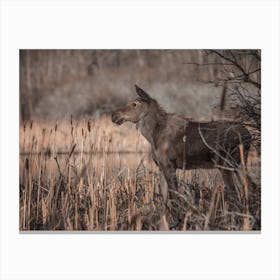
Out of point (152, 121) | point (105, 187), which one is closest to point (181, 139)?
point (152, 121)

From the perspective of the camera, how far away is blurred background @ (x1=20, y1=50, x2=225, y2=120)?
6.29 m

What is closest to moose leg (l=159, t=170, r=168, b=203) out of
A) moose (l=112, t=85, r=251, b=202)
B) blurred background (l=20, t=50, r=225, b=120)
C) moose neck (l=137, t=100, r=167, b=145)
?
moose (l=112, t=85, r=251, b=202)

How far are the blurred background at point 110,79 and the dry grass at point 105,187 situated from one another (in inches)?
7.1

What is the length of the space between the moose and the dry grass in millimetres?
78

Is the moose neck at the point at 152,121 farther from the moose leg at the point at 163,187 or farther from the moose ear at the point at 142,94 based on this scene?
the moose leg at the point at 163,187

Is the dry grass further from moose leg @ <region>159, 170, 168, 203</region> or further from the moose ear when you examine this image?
the moose ear

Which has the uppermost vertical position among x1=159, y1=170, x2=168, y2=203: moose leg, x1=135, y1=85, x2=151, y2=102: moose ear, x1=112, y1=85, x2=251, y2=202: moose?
x1=135, y1=85, x2=151, y2=102: moose ear

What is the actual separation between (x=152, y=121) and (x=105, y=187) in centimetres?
76

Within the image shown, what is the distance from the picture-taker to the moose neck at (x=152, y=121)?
20.9ft
